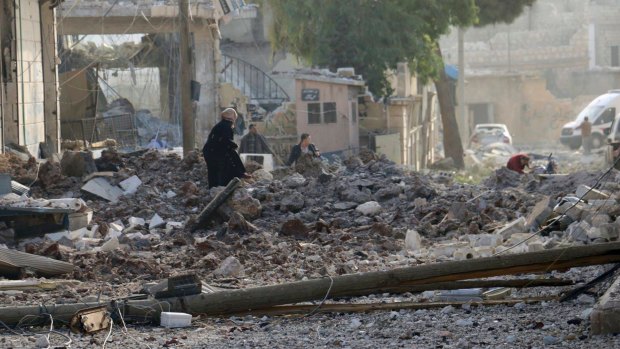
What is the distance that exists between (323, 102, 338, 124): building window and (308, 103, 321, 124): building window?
176 millimetres

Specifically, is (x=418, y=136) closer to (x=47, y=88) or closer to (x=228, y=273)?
(x=47, y=88)

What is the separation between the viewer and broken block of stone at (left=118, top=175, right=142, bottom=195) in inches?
637

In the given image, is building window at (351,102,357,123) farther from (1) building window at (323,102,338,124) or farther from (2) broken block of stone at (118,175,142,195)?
(2) broken block of stone at (118,175,142,195)

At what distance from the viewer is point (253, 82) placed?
35.9 metres

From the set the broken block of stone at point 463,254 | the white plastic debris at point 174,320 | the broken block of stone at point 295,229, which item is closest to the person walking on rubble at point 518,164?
the broken block of stone at point 295,229

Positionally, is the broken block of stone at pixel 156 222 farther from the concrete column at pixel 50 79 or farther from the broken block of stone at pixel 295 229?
the concrete column at pixel 50 79

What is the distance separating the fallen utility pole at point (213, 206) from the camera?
44.8ft

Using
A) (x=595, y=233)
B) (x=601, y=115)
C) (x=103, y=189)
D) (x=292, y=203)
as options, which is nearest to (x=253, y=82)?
(x=601, y=115)

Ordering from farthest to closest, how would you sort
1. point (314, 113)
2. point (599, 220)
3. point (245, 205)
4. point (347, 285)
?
point (314, 113) → point (245, 205) → point (599, 220) → point (347, 285)

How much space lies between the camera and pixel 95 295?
925 cm

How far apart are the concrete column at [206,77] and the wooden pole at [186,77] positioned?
791 cm

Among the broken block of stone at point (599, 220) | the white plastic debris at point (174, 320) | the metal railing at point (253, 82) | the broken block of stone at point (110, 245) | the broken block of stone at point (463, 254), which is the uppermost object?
the metal railing at point (253, 82)

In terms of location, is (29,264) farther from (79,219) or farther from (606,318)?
(606,318)

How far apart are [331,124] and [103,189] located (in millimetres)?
15853
